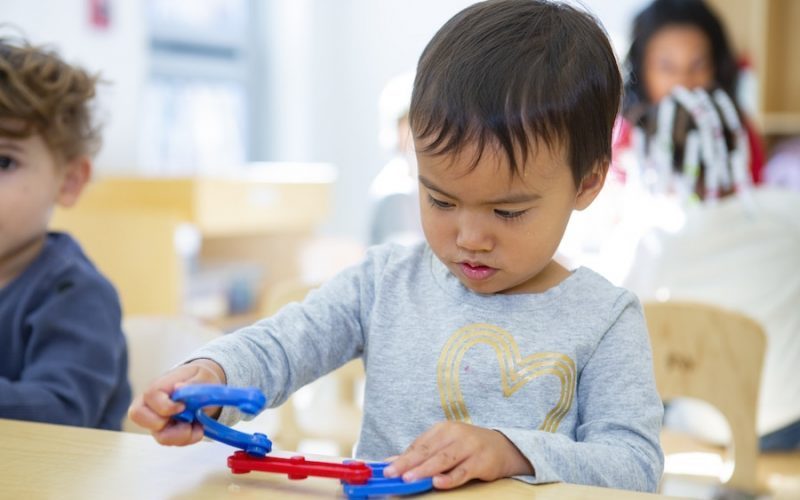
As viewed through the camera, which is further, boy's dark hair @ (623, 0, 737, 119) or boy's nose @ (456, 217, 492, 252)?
boy's dark hair @ (623, 0, 737, 119)

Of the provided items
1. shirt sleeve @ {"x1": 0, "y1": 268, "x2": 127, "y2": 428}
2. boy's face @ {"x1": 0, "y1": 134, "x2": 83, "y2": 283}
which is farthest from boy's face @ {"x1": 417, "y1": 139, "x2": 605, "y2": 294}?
boy's face @ {"x1": 0, "y1": 134, "x2": 83, "y2": 283}

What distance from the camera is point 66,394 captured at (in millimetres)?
1079

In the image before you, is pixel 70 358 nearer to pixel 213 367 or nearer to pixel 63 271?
pixel 63 271

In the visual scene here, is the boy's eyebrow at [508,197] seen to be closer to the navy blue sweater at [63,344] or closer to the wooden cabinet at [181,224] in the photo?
the navy blue sweater at [63,344]

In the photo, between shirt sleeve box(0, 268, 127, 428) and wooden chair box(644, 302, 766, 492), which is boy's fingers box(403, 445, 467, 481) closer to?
shirt sleeve box(0, 268, 127, 428)

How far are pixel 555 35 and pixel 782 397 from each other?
1350 mm

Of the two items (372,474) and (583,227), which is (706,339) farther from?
(583,227)

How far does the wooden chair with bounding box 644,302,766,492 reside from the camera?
144 cm

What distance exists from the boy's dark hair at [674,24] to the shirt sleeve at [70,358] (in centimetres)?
190

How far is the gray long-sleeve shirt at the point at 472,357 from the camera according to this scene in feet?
2.69

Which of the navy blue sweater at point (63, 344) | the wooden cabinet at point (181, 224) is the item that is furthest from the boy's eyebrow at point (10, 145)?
the wooden cabinet at point (181, 224)

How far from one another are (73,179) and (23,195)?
14 centimetres

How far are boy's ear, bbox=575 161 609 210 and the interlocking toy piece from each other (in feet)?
1.06

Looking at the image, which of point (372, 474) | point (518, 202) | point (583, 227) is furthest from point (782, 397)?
point (372, 474)
